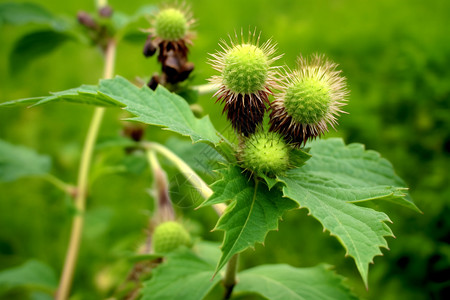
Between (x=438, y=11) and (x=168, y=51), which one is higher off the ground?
(x=438, y=11)

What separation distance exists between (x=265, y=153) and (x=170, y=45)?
2.48 ft

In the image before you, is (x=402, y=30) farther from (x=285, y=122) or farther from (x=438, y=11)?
(x=285, y=122)

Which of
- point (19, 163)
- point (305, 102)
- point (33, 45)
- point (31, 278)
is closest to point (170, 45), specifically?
point (305, 102)

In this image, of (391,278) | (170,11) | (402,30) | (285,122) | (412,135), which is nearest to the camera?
(285,122)

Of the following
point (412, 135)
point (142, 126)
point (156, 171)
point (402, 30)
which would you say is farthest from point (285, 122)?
point (402, 30)

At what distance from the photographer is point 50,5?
6438 mm

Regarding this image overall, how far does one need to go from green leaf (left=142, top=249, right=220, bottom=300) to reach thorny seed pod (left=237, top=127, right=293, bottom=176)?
585 millimetres

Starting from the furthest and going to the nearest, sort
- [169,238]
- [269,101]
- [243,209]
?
[169,238]
[269,101]
[243,209]

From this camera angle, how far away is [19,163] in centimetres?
277

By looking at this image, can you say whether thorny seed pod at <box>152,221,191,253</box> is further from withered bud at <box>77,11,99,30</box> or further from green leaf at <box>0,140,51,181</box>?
withered bud at <box>77,11,99,30</box>

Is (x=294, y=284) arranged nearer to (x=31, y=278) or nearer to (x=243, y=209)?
(x=243, y=209)

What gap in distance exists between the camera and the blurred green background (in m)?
2.82

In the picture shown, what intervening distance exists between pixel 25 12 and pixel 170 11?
158 cm

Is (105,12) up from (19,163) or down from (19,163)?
up
